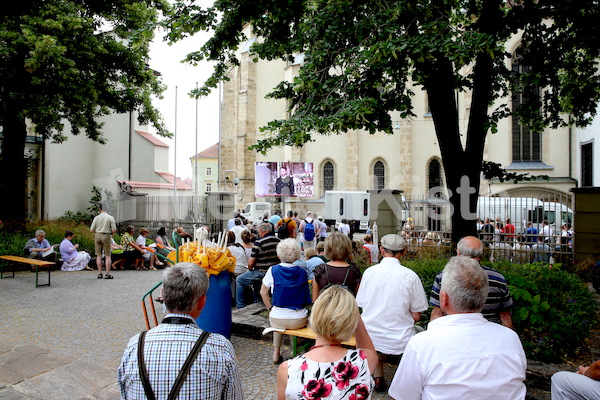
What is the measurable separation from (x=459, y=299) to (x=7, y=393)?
4.57m

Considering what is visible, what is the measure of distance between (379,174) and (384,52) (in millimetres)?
29673

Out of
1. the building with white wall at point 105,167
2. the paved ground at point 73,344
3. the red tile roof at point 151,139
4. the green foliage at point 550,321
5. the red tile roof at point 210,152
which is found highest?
the red tile roof at point 210,152

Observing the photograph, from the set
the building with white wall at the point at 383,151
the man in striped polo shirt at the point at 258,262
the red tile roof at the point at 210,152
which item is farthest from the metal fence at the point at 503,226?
the red tile roof at the point at 210,152

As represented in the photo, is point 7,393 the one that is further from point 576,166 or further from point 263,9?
point 576,166

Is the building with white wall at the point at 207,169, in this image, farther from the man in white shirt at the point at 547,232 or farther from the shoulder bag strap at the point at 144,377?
the shoulder bag strap at the point at 144,377

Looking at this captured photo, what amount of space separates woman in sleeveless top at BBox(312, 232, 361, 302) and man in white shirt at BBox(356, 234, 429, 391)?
→ 0.45 meters

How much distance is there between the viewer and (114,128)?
2634 centimetres

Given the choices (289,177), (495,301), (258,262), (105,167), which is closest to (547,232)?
(258,262)

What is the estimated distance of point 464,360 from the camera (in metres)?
2.05

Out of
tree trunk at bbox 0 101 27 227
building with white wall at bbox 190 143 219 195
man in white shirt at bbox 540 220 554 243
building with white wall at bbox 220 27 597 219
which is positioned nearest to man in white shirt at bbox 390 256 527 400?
man in white shirt at bbox 540 220 554 243

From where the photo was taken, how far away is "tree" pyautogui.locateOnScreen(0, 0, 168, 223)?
1202 cm

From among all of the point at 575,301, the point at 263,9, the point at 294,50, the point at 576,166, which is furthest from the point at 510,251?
the point at 576,166

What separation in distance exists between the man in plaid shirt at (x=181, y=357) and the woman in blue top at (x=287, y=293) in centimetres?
254

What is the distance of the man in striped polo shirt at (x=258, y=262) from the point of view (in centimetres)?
718
